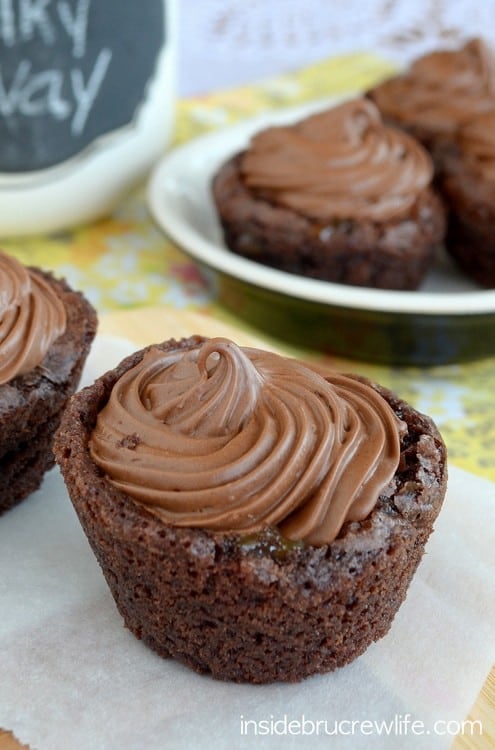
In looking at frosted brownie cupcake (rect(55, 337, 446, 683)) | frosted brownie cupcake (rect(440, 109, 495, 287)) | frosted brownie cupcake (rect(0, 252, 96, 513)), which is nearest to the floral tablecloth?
frosted brownie cupcake (rect(440, 109, 495, 287))

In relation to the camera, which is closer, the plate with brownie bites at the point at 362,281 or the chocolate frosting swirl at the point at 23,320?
the chocolate frosting swirl at the point at 23,320

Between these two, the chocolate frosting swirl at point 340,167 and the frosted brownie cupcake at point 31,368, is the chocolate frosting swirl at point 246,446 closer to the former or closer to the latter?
the frosted brownie cupcake at point 31,368

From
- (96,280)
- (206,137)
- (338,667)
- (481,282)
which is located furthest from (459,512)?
(206,137)

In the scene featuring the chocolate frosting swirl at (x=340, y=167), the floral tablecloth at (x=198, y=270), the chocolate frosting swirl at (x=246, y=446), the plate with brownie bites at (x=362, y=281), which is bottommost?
the floral tablecloth at (x=198, y=270)

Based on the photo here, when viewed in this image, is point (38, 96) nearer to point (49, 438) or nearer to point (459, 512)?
point (49, 438)

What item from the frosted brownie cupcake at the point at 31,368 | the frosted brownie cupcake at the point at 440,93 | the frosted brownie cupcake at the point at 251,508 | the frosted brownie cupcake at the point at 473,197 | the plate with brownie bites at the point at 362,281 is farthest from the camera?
the frosted brownie cupcake at the point at 440,93

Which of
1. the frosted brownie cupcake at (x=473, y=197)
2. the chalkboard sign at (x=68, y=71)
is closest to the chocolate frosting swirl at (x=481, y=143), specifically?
the frosted brownie cupcake at (x=473, y=197)

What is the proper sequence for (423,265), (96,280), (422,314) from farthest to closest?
(96,280) → (423,265) → (422,314)
